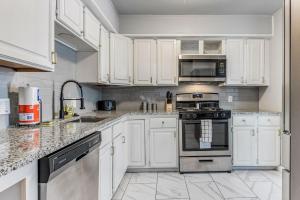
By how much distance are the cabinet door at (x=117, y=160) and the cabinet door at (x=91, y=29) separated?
1121mm

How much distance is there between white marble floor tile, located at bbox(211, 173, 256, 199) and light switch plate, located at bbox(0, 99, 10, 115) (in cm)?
232

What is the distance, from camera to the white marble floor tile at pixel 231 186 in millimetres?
2691

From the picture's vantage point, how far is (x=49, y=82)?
230 centimetres

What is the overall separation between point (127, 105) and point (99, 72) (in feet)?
4.21

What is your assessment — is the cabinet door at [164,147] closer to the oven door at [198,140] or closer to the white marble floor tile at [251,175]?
the oven door at [198,140]

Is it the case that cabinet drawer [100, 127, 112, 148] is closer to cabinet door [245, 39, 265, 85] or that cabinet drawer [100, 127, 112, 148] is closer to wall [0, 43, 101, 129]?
wall [0, 43, 101, 129]

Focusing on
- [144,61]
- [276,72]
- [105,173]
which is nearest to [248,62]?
[276,72]

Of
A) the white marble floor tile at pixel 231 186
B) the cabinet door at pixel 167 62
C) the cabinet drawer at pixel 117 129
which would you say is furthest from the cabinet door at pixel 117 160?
the cabinet door at pixel 167 62

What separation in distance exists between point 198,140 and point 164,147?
512 millimetres

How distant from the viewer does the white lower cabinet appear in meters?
3.59

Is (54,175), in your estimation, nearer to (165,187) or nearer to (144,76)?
(165,187)

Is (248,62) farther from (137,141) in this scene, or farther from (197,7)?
(137,141)

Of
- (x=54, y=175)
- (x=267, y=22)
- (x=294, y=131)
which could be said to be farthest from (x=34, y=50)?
(x=267, y=22)

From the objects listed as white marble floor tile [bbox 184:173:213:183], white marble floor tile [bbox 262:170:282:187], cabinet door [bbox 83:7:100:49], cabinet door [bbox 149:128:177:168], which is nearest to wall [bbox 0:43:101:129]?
cabinet door [bbox 83:7:100:49]
